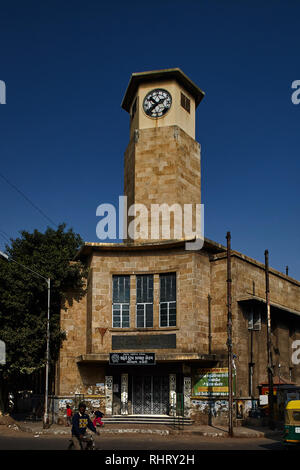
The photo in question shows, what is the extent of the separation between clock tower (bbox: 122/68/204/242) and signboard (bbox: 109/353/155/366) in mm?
8362

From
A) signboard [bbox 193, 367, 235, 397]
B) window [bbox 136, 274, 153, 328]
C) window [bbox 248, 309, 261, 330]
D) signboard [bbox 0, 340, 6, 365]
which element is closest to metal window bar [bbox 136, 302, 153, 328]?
window [bbox 136, 274, 153, 328]

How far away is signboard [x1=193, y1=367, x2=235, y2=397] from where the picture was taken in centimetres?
2816

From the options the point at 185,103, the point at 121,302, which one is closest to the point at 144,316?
the point at 121,302

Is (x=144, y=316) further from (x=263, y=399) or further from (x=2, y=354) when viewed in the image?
(x=2, y=354)

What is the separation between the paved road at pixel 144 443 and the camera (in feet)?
65.5

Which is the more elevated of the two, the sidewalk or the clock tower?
the clock tower

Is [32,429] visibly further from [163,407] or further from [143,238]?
[143,238]

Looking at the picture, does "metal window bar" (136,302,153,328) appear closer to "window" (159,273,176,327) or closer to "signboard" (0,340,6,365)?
"window" (159,273,176,327)

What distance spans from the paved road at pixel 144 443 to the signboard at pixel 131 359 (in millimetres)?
4414

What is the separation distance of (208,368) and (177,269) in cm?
594

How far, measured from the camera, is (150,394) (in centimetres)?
2992

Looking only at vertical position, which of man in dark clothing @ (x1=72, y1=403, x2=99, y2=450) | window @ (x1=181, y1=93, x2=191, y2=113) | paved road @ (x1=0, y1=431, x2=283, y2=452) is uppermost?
window @ (x1=181, y1=93, x2=191, y2=113)

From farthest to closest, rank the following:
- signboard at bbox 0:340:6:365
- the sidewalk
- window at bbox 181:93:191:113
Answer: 1. window at bbox 181:93:191:113
2. signboard at bbox 0:340:6:365
3. the sidewalk

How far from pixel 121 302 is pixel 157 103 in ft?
49.5
